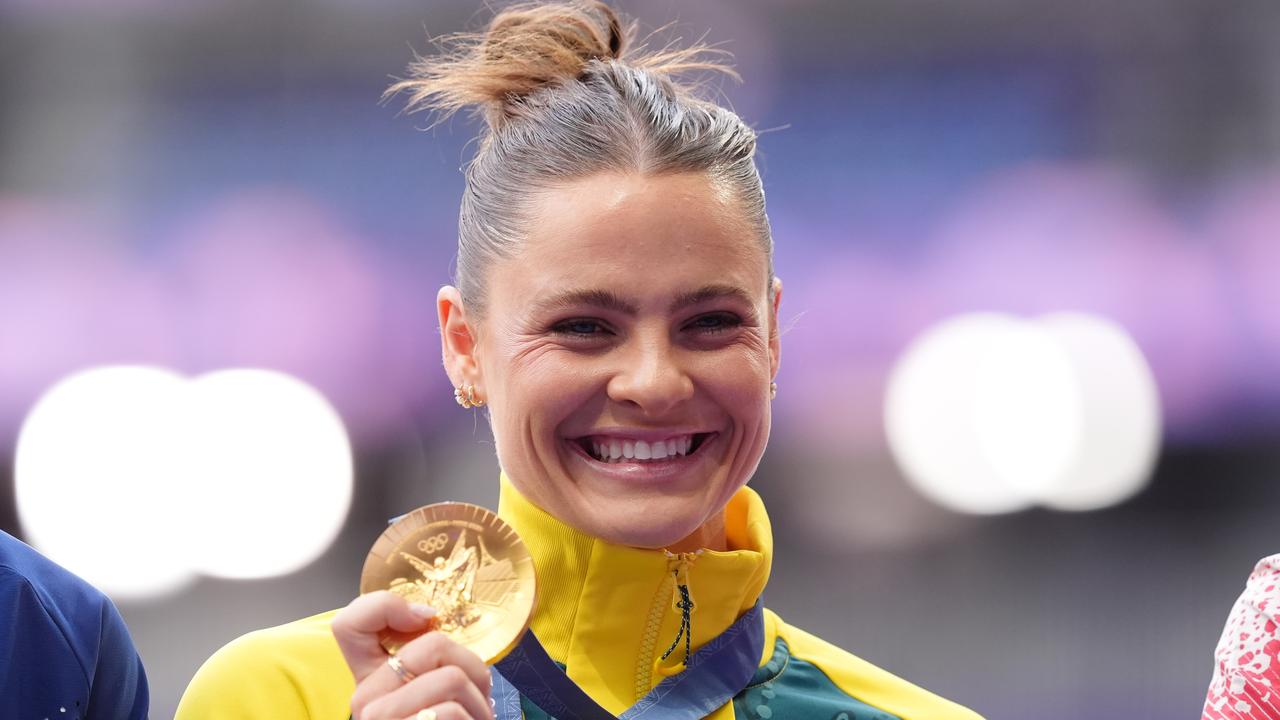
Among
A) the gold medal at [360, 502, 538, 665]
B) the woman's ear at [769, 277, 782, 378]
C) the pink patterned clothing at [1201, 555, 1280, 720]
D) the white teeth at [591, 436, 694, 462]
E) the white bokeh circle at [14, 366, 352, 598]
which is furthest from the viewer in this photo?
the white bokeh circle at [14, 366, 352, 598]

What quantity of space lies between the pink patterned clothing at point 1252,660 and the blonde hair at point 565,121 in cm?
85

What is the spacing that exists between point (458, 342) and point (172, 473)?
88.2 inches

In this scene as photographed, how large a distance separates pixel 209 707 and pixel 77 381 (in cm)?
251

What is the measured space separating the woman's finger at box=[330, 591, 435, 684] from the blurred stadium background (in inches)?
97.9

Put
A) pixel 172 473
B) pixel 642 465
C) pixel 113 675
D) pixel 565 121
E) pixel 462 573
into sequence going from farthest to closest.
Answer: pixel 172 473 < pixel 565 121 < pixel 642 465 < pixel 113 675 < pixel 462 573

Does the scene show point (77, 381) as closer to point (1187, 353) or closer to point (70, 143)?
point (70, 143)

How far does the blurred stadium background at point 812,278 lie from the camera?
13.8 feet

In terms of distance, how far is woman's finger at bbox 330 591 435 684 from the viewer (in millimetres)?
1613

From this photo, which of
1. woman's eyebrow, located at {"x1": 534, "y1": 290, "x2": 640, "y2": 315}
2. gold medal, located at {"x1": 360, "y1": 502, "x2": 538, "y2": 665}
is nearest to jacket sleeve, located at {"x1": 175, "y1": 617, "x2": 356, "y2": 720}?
gold medal, located at {"x1": 360, "y1": 502, "x2": 538, "y2": 665}

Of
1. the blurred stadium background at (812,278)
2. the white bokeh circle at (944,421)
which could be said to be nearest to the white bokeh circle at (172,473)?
the blurred stadium background at (812,278)

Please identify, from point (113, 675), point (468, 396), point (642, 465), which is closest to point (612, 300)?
point (642, 465)

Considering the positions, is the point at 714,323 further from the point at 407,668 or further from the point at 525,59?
the point at 407,668

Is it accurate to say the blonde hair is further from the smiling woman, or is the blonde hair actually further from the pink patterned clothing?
the pink patterned clothing

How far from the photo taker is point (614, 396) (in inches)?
76.5
